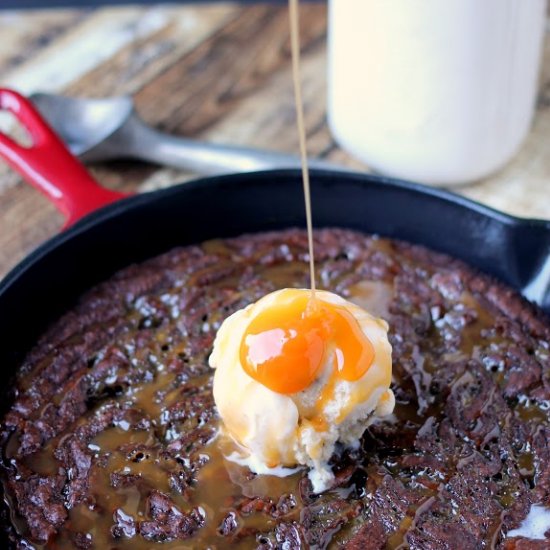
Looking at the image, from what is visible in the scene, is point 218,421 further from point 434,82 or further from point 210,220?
point 434,82

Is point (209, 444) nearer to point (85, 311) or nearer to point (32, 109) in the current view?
point (85, 311)

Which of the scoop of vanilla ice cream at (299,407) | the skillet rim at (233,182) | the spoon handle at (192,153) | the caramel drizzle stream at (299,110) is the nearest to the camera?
the caramel drizzle stream at (299,110)

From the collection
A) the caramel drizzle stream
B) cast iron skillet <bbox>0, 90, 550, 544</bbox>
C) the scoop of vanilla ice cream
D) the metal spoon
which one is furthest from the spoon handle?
the scoop of vanilla ice cream

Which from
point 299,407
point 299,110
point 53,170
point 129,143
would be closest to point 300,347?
point 299,407

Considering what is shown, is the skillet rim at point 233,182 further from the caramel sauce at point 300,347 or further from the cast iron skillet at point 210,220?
the caramel sauce at point 300,347

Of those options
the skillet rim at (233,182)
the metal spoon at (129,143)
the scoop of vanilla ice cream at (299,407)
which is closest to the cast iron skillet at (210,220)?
the skillet rim at (233,182)

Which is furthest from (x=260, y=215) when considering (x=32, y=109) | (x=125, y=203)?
(x=32, y=109)
